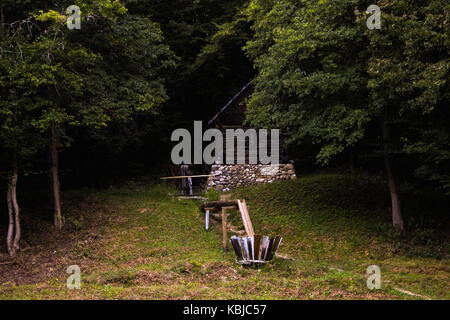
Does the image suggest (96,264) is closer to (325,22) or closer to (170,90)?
(325,22)

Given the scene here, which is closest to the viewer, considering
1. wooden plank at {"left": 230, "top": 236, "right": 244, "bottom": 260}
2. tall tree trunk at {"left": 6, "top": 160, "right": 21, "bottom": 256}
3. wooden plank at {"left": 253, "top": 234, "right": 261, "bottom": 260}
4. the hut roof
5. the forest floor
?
the forest floor

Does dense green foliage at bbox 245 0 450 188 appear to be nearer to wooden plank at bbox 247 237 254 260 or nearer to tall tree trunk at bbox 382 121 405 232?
tall tree trunk at bbox 382 121 405 232

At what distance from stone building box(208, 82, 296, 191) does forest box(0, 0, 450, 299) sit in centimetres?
115

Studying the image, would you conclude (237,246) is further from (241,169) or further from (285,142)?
(241,169)

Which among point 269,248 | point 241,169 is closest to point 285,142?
point 241,169

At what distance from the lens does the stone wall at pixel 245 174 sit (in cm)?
2305

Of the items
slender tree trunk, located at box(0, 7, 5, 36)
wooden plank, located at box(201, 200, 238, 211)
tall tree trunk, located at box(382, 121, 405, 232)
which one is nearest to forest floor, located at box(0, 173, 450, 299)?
tall tree trunk, located at box(382, 121, 405, 232)

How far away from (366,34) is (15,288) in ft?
40.7

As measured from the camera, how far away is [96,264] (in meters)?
13.3

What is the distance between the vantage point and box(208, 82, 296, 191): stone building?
2309cm

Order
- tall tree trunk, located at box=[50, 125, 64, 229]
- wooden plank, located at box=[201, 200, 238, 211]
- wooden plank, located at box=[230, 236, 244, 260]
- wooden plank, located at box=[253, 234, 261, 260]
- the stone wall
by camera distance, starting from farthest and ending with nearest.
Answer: the stone wall, tall tree trunk, located at box=[50, 125, 64, 229], wooden plank, located at box=[201, 200, 238, 211], wooden plank, located at box=[230, 236, 244, 260], wooden plank, located at box=[253, 234, 261, 260]

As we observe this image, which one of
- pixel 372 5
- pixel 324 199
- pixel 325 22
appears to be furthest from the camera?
pixel 324 199
